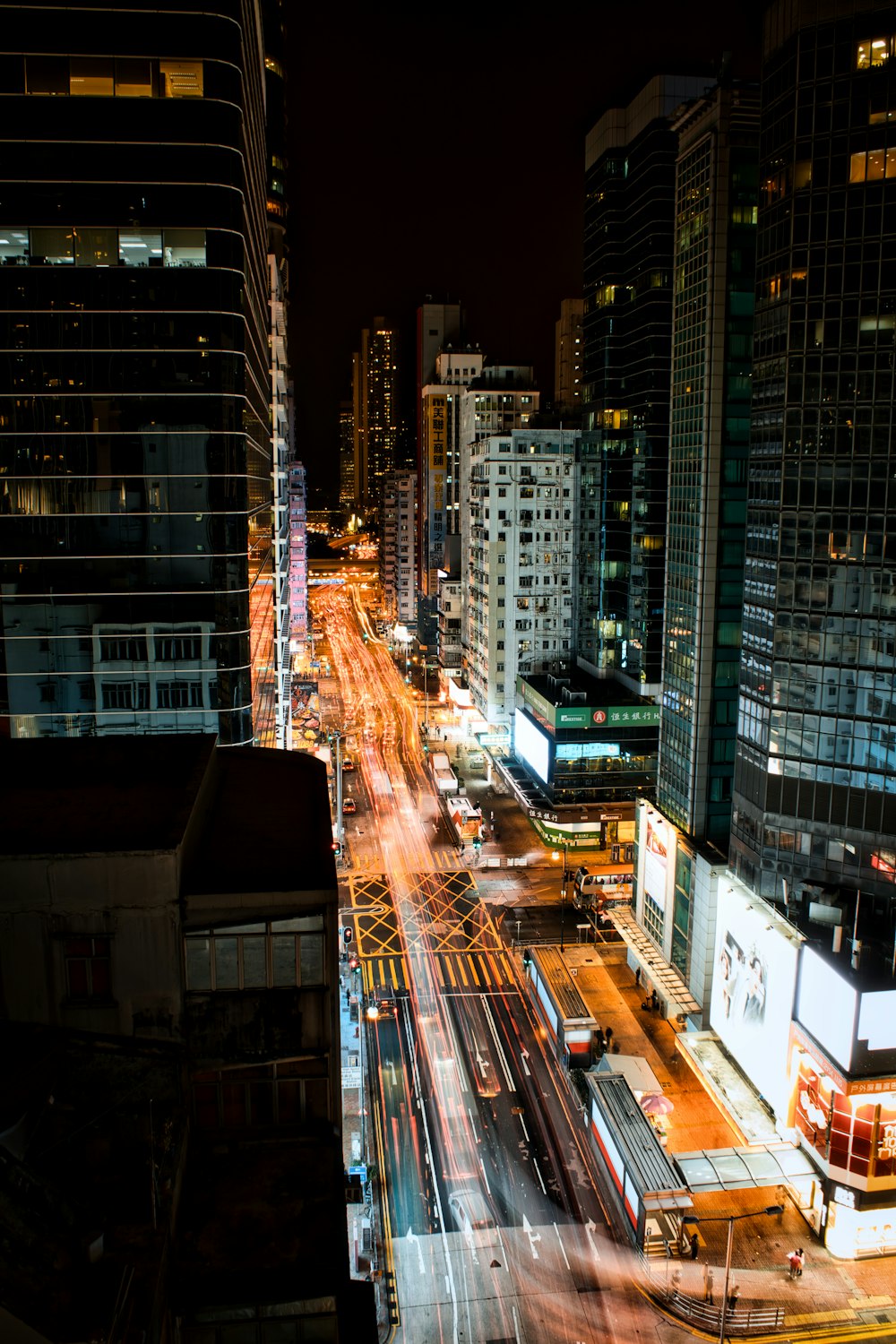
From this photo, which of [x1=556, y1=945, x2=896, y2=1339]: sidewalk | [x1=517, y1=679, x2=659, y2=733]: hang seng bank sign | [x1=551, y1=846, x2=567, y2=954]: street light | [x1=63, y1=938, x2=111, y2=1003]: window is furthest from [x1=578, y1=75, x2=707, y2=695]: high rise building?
[x1=63, y1=938, x2=111, y2=1003]: window

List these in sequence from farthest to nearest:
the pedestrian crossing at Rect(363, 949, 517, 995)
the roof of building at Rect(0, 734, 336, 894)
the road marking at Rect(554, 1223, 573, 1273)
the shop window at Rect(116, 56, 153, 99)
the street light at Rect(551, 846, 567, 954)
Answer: the street light at Rect(551, 846, 567, 954) < the pedestrian crossing at Rect(363, 949, 517, 995) < the shop window at Rect(116, 56, 153, 99) < the road marking at Rect(554, 1223, 573, 1273) < the roof of building at Rect(0, 734, 336, 894)

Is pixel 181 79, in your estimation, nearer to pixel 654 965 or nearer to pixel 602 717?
pixel 654 965

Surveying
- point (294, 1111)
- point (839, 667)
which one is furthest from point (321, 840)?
point (839, 667)

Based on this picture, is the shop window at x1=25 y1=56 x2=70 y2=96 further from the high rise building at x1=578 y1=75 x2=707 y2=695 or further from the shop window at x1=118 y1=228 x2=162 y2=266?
the high rise building at x1=578 y1=75 x2=707 y2=695

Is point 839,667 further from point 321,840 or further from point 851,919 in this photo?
point 321,840

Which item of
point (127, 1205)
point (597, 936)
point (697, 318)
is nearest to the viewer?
point (127, 1205)
